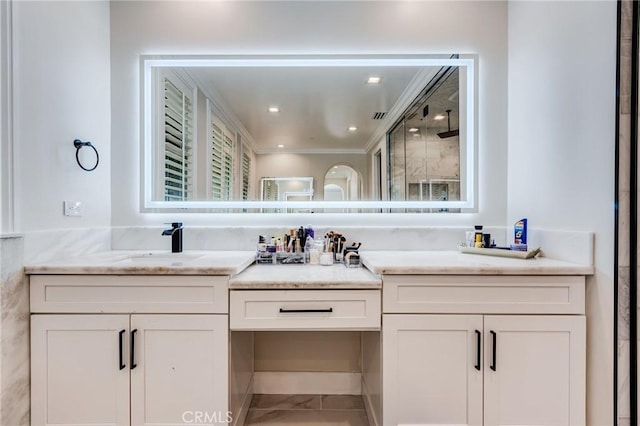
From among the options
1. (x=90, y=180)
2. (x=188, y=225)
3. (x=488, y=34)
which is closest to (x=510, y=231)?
(x=488, y=34)

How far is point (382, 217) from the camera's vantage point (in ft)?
6.53

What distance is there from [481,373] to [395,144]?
1.29m

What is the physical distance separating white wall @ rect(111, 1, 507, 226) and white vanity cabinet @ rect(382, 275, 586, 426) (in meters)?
0.73

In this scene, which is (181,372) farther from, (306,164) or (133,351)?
(306,164)

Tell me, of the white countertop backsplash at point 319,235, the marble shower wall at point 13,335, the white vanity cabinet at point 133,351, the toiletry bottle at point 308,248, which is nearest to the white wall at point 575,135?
the white countertop backsplash at point 319,235

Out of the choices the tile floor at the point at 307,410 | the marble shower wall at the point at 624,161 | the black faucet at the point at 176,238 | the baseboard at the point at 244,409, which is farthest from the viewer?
the black faucet at the point at 176,238

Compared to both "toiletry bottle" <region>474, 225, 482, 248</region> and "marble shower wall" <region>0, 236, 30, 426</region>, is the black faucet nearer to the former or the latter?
"marble shower wall" <region>0, 236, 30, 426</region>

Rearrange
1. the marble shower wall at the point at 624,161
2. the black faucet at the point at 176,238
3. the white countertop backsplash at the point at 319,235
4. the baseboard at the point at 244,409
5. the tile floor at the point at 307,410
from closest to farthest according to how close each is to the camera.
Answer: the marble shower wall at the point at 624,161
the baseboard at the point at 244,409
the tile floor at the point at 307,410
the black faucet at the point at 176,238
the white countertop backsplash at the point at 319,235

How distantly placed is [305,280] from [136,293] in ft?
2.35

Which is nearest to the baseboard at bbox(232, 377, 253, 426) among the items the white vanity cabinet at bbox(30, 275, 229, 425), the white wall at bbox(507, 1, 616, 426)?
the white vanity cabinet at bbox(30, 275, 229, 425)

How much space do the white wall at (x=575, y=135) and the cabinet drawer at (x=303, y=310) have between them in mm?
913

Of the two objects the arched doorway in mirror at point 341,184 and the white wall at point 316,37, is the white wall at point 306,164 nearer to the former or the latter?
the arched doorway in mirror at point 341,184

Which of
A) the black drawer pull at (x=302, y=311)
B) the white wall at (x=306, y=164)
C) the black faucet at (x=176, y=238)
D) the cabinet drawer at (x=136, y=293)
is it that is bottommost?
the black drawer pull at (x=302, y=311)

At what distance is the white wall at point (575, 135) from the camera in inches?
49.7
